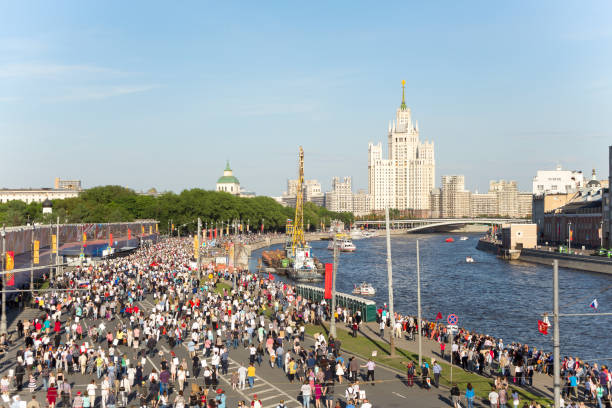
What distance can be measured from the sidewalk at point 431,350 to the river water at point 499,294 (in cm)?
661

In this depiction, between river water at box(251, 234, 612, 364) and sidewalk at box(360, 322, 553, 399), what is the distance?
661cm

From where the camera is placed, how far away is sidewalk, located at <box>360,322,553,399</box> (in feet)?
93.5

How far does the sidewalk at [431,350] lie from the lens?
2850 cm

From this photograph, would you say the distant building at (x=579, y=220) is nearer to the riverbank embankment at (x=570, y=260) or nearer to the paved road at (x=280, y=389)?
the riverbank embankment at (x=570, y=260)

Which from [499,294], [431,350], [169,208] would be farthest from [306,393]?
[169,208]

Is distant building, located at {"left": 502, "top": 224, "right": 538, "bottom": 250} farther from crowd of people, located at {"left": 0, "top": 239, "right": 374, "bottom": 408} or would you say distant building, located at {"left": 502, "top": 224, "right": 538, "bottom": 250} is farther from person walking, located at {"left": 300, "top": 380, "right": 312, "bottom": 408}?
person walking, located at {"left": 300, "top": 380, "right": 312, "bottom": 408}

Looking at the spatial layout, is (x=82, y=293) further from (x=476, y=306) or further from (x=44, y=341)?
(x=476, y=306)

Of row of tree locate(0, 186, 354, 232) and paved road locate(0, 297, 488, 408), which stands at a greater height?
row of tree locate(0, 186, 354, 232)

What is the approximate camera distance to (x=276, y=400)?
85.0ft

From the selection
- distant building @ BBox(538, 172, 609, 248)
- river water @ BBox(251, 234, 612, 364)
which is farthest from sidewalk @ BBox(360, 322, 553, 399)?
distant building @ BBox(538, 172, 609, 248)

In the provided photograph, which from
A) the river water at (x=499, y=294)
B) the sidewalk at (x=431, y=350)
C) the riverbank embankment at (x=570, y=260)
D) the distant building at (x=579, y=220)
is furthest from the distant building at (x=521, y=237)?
the sidewalk at (x=431, y=350)

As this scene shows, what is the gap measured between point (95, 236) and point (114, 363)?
221 feet

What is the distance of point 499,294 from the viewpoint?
7375 cm

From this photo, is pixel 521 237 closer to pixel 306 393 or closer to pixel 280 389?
pixel 280 389
